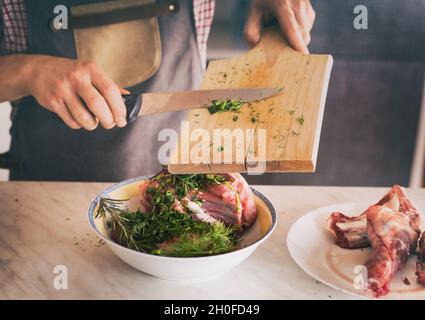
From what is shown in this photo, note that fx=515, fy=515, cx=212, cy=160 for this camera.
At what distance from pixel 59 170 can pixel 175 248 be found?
0.78 meters

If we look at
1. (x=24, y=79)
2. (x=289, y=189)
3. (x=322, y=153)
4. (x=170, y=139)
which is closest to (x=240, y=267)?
(x=289, y=189)

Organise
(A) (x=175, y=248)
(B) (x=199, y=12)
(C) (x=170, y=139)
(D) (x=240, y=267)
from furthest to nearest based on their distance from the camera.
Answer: (C) (x=170, y=139) → (B) (x=199, y=12) → (D) (x=240, y=267) → (A) (x=175, y=248)

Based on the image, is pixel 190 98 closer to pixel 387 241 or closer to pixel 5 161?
pixel 387 241

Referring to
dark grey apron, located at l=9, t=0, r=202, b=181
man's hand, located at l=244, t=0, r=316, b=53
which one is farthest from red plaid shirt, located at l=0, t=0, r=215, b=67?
man's hand, located at l=244, t=0, r=316, b=53

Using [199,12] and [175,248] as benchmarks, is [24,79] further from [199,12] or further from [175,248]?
[175,248]

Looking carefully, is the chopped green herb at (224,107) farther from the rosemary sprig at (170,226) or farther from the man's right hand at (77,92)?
the man's right hand at (77,92)

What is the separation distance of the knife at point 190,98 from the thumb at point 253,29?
240mm

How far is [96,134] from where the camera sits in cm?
137

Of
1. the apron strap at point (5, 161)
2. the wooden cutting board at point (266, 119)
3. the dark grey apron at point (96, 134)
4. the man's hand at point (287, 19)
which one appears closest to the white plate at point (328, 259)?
the wooden cutting board at point (266, 119)

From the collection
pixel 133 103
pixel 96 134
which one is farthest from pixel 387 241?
pixel 96 134

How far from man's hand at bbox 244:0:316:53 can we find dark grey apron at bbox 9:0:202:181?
21 centimetres

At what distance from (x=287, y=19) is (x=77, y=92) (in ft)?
1.57

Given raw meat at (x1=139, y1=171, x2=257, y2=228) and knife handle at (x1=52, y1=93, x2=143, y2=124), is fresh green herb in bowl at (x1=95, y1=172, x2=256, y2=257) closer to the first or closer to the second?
raw meat at (x1=139, y1=171, x2=257, y2=228)
